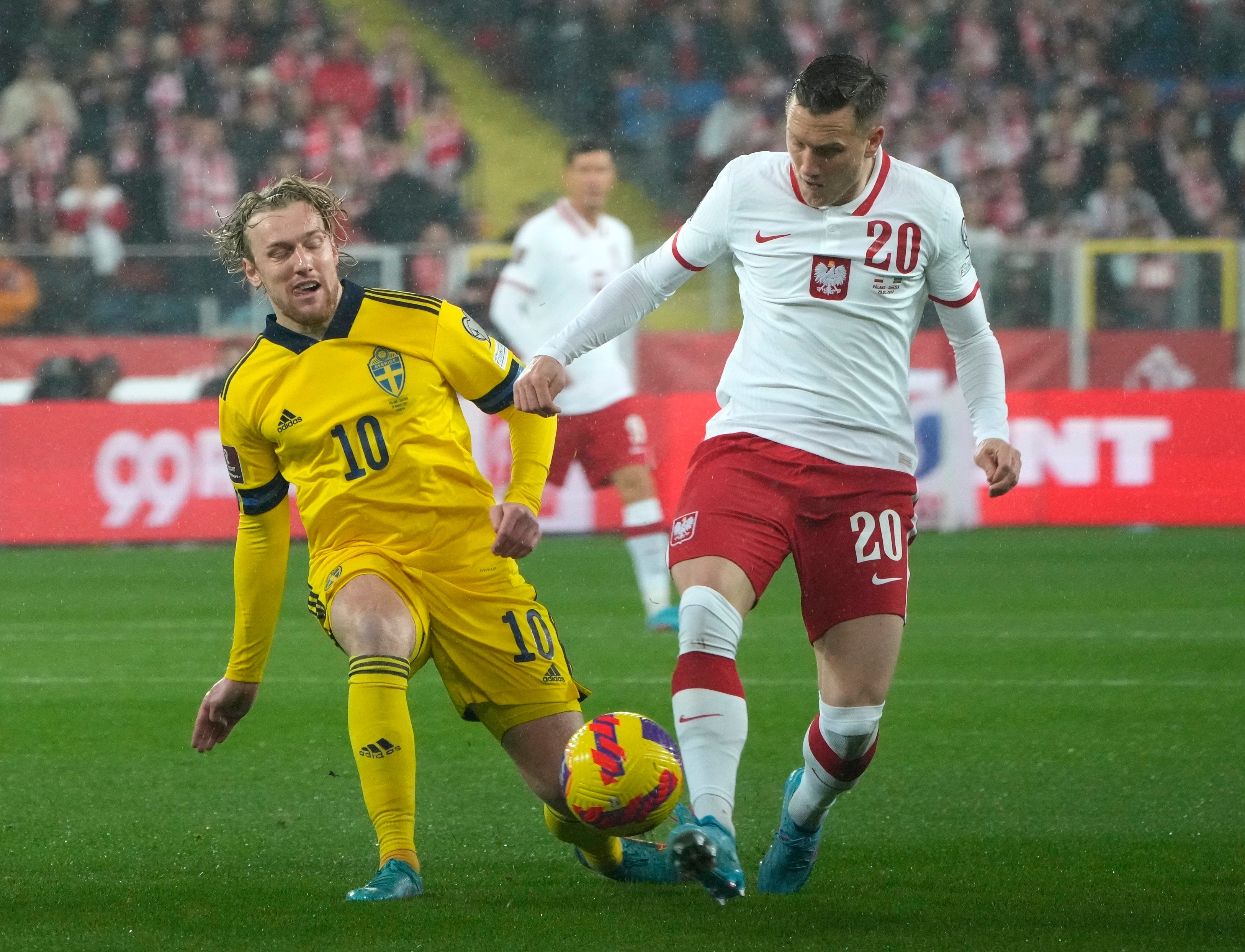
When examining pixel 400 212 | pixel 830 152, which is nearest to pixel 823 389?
pixel 830 152

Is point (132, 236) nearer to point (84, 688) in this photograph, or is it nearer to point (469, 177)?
point (469, 177)

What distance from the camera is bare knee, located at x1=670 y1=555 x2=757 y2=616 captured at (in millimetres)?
3711

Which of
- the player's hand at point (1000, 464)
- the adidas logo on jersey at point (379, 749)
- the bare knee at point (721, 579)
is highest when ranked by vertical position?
the player's hand at point (1000, 464)

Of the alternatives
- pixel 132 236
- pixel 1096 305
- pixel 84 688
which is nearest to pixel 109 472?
pixel 132 236

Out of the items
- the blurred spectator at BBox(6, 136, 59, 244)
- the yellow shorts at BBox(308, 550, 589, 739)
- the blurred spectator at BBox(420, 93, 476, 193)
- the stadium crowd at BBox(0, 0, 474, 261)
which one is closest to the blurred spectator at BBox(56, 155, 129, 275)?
the stadium crowd at BBox(0, 0, 474, 261)

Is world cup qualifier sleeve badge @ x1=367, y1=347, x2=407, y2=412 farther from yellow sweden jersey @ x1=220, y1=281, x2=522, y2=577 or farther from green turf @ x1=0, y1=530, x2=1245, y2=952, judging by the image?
green turf @ x1=0, y1=530, x2=1245, y2=952

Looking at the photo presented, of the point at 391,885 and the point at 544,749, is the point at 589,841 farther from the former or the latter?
the point at 391,885

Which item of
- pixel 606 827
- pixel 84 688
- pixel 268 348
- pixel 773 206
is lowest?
pixel 84 688

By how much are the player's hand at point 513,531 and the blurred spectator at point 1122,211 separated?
13.0 m

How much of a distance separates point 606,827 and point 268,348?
4.57ft

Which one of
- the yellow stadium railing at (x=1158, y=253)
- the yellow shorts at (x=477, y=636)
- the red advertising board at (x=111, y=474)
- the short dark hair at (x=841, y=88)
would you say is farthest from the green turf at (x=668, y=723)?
the yellow stadium railing at (x=1158, y=253)

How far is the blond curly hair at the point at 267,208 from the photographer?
412cm

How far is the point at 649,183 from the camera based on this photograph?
17.7 m

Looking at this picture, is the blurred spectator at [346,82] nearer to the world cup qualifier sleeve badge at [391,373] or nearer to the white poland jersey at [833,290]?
the world cup qualifier sleeve badge at [391,373]
